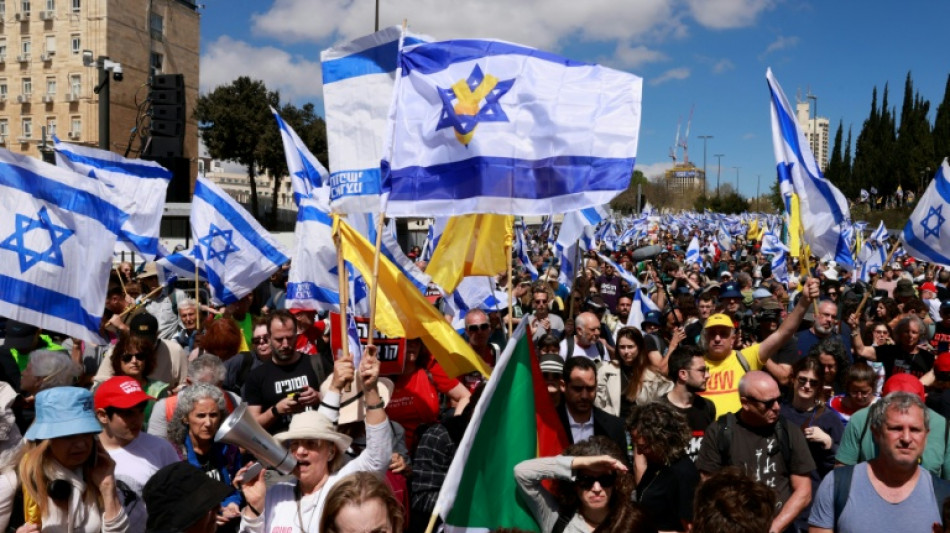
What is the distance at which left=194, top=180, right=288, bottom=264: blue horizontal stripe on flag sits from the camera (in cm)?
914

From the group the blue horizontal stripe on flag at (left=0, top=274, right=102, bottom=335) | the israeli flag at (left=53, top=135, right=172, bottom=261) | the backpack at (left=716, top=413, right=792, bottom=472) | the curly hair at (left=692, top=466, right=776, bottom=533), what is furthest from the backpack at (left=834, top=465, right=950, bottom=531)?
the israeli flag at (left=53, top=135, right=172, bottom=261)

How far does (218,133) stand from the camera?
4791 centimetres

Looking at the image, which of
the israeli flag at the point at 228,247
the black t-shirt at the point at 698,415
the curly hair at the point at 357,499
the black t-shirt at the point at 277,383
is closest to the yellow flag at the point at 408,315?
the black t-shirt at the point at 277,383

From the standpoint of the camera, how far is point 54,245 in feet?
18.4

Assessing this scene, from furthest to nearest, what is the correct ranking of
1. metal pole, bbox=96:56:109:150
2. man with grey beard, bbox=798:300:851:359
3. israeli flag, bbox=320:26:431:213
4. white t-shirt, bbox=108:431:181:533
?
metal pole, bbox=96:56:109:150
man with grey beard, bbox=798:300:851:359
israeli flag, bbox=320:26:431:213
white t-shirt, bbox=108:431:181:533

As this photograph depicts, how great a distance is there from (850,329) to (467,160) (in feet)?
17.4

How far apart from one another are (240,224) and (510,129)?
195 inches

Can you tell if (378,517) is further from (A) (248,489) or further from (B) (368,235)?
(B) (368,235)

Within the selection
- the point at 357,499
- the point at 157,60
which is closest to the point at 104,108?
the point at 357,499

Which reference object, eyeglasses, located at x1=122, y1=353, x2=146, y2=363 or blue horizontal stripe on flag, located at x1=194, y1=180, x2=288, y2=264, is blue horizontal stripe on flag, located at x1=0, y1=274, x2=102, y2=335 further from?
blue horizontal stripe on flag, located at x1=194, y1=180, x2=288, y2=264

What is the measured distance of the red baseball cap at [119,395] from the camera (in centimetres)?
412

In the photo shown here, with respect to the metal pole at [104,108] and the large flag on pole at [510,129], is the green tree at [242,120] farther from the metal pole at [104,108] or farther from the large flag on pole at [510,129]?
the large flag on pole at [510,129]

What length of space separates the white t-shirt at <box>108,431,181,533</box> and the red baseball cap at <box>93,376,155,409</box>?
0.20 m

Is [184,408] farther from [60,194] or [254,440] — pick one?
[60,194]
